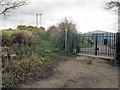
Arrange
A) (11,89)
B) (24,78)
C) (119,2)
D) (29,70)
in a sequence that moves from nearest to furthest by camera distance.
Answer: (11,89), (24,78), (29,70), (119,2)

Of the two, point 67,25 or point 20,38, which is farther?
point 67,25

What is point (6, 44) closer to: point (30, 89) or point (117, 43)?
point (30, 89)

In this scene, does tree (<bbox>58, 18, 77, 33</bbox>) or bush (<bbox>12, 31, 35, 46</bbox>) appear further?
tree (<bbox>58, 18, 77, 33</bbox>)

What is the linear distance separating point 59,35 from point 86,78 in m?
7.77

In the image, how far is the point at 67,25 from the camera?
12086mm

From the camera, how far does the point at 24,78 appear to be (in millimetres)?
4645

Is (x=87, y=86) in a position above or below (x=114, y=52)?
below

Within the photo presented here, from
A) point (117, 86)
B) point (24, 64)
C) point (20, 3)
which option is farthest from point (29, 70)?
point (117, 86)

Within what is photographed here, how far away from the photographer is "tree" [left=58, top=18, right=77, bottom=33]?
1185cm

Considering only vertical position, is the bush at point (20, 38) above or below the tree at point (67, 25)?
below

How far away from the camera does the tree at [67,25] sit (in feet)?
38.9

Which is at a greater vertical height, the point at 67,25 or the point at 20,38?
the point at 67,25

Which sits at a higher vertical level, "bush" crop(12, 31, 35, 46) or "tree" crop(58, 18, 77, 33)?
"tree" crop(58, 18, 77, 33)

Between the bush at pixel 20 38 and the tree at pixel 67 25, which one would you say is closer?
the bush at pixel 20 38
